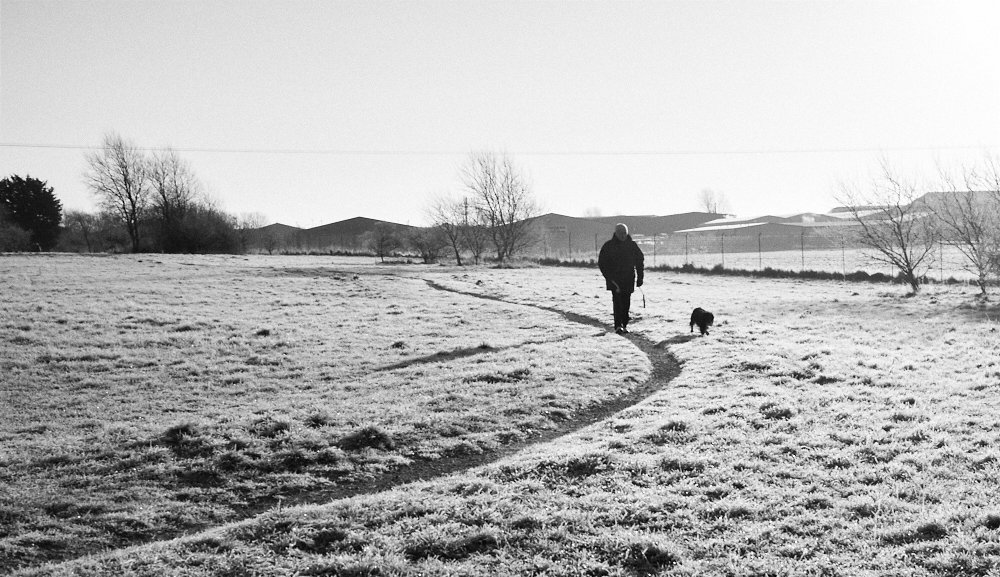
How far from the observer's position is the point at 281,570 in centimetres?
417

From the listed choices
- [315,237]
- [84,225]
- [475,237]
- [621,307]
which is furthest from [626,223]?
[621,307]

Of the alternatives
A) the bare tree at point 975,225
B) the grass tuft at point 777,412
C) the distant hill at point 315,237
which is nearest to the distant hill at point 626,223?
the distant hill at point 315,237

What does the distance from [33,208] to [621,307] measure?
75.6 metres

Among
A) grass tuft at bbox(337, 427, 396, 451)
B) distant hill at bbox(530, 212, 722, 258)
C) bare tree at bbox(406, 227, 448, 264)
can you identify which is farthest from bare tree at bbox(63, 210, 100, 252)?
grass tuft at bbox(337, 427, 396, 451)

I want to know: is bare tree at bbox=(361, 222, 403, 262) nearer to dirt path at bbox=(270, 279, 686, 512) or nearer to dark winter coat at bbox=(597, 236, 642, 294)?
dark winter coat at bbox=(597, 236, 642, 294)

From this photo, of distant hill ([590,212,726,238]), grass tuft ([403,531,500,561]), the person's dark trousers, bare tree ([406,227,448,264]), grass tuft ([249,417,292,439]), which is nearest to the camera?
grass tuft ([403,531,500,561])

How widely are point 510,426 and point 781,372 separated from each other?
4566 millimetres

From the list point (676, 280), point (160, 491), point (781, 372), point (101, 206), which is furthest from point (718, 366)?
point (101, 206)

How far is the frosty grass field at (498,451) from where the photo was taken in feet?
14.5

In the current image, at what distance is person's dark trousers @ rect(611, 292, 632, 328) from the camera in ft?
49.3

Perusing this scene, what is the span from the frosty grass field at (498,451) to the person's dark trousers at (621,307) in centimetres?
39

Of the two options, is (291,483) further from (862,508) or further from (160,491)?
(862,508)

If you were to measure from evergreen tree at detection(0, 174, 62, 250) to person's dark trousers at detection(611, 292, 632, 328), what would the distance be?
71.2 meters

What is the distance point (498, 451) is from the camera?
709 cm
